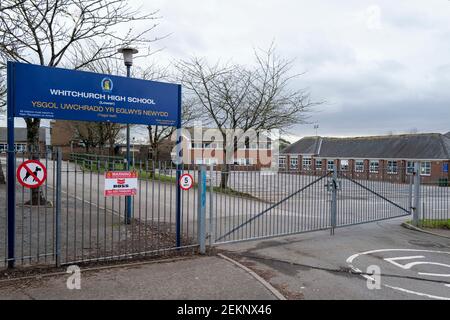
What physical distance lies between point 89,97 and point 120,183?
4.91ft

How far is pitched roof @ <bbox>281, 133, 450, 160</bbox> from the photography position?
4397cm

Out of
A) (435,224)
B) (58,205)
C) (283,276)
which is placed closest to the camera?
(58,205)

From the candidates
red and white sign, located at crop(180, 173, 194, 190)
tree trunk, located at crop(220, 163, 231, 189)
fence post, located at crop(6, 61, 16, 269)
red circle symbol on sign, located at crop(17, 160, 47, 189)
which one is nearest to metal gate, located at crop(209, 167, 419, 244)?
tree trunk, located at crop(220, 163, 231, 189)

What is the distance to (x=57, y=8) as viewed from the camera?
957 centimetres

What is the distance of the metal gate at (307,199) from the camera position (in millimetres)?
8554

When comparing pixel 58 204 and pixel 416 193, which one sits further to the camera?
pixel 416 193

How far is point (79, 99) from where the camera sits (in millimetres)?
6035

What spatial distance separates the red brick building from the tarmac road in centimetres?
2453

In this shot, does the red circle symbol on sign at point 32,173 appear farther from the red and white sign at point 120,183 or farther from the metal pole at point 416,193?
the metal pole at point 416,193

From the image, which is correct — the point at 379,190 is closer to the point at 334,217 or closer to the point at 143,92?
the point at 334,217

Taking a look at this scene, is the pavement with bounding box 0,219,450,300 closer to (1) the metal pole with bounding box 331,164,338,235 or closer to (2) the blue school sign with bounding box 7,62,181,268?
(1) the metal pole with bounding box 331,164,338,235

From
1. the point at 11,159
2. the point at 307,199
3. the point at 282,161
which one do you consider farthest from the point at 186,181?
the point at 282,161

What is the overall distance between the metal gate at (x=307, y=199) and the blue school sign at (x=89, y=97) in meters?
2.01

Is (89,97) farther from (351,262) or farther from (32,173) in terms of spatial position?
(351,262)
